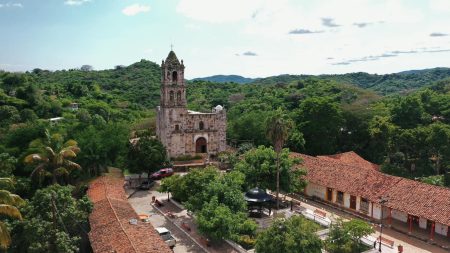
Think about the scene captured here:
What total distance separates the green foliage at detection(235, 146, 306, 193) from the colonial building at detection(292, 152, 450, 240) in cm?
306

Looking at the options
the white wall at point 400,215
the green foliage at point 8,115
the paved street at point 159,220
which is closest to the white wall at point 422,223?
the white wall at point 400,215

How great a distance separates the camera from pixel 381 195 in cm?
2948

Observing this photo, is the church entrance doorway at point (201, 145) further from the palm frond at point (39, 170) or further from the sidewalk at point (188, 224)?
the palm frond at point (39, 170)

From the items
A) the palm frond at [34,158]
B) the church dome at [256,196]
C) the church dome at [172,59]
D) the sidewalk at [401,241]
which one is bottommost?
the sidewalk at [401,241]

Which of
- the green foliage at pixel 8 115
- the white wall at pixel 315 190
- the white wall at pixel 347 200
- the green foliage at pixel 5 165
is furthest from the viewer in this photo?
the green foliage at pixel 8 115

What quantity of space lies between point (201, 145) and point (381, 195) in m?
22.9

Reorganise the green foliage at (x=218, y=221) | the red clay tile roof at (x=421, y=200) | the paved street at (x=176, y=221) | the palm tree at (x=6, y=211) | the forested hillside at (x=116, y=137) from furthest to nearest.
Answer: the red clay tile roof at (x=421, y=200) < the forested hillside at (x=116, y=137) < the paved street at (x=176, y=221) < the green foliage at (x=218, y=221) < the palm tree at (x=6, y=211)

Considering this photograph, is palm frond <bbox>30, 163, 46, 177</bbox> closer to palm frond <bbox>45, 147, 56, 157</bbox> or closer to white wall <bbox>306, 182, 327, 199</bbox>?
palm frond <bbox>45, 147, 56, 157</bbox>

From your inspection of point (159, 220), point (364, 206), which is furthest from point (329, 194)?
point (159, 220)

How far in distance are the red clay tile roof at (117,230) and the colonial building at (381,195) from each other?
49.5 ft

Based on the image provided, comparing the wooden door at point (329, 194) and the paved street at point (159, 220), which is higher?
the wooden door at point (329, 194)

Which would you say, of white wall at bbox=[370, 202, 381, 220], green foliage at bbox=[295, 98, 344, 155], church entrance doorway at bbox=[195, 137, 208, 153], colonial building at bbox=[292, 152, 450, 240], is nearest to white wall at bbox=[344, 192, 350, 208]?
colonial building at bbox=[292, 152, 450, 240]

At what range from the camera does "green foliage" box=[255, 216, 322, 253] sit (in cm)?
1973

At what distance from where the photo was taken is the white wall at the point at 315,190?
34172 mm
